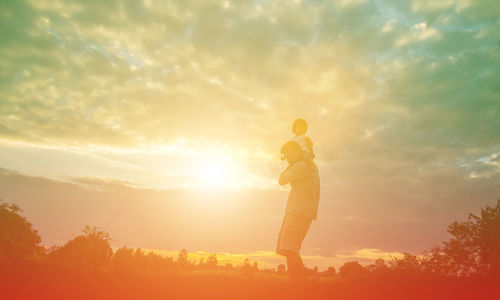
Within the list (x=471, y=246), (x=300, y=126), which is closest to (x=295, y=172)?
(x=300, y=126)

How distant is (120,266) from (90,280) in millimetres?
3323

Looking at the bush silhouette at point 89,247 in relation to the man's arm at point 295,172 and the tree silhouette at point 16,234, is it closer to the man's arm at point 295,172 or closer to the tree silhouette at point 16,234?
the tree silhouette at point 16,234

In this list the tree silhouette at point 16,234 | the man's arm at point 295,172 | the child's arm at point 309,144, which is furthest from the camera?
the tree silhouette at point 16,234

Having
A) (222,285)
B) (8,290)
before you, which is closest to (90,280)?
(8,290)

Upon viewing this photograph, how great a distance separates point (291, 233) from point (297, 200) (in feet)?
3.87

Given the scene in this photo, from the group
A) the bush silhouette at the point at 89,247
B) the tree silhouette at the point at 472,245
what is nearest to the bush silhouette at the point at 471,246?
the tree silhouette at the point at 472,245

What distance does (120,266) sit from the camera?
12680 mm

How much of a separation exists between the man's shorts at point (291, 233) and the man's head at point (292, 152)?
2.00 meters

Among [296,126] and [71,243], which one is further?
[71,243]

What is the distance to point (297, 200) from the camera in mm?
11414

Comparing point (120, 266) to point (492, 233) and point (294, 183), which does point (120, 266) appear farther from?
point (492, 233)

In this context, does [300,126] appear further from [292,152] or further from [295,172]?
[295,172]

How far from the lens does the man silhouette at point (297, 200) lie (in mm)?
10859

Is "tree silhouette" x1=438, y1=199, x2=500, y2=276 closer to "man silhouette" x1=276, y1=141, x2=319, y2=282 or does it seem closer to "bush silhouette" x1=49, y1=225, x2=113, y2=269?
"man silhouette" x1=276, y1=141, x2=319, y2=282
